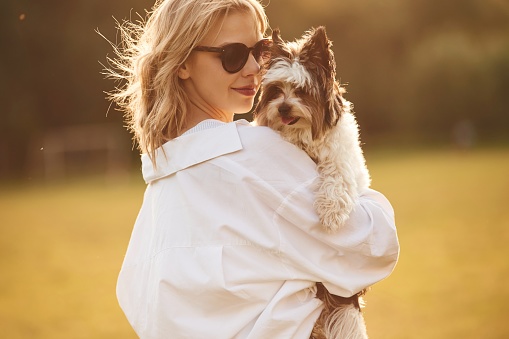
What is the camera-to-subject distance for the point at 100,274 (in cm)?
1457

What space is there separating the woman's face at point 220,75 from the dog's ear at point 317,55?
10.0 inches

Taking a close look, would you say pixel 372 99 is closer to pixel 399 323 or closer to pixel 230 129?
pixel 399 323

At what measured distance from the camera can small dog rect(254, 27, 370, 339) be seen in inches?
128

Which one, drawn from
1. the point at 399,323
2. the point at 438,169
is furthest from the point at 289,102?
the point at 438,169

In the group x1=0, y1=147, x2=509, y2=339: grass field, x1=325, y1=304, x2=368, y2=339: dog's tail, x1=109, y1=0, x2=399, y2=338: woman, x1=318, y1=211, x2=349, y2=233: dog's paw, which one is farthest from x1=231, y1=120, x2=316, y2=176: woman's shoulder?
x1=0, y1=147, x2=509, y2=339: grass field

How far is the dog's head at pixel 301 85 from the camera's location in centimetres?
342

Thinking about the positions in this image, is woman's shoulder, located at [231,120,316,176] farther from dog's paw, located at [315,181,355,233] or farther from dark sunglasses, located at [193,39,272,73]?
dark sunglasses, located at [193,39,272,73]

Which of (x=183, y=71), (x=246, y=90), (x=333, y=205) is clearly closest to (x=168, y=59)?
(x=183, y=71)

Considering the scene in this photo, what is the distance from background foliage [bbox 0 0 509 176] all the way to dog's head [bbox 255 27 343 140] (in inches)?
1221

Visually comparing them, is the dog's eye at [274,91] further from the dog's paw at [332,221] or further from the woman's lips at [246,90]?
the dog's paw at [332,221]

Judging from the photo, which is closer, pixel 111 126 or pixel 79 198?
pixel 79 198

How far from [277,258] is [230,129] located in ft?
1.93

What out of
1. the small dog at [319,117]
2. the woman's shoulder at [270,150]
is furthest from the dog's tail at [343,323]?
the woman's shoulder at [270,150]

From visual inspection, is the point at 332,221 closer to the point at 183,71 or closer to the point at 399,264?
the point at 183,71
